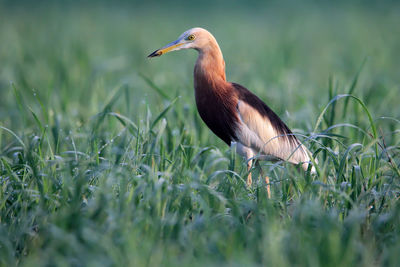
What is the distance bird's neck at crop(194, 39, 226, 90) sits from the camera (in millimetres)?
3871

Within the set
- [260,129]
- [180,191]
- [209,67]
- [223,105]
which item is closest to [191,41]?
[209,67]

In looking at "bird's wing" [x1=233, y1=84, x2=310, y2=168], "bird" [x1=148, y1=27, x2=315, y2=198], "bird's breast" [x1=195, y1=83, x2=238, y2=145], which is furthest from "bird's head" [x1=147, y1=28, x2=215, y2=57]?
"bird's wing" [x1=233, y1=84, x2=310, y2=168]

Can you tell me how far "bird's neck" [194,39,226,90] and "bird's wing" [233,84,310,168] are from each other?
0.21 m

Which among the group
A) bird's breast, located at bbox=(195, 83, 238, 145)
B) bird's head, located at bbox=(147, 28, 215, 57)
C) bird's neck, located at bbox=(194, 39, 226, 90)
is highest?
bird's head, located at bbox=(147, 28, 215, 57)

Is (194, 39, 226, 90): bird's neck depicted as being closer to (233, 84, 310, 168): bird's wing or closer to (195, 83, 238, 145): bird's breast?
(195, 83, 238, 145): bird's breast

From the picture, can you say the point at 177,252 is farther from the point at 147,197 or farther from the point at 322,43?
the point at 322,43

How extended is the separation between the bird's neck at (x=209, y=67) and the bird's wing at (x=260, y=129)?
206 mm

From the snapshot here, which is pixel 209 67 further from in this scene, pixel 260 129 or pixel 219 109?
pixel 260 129

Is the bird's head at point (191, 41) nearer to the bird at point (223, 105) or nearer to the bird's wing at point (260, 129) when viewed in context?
the bird at point (223, 105)

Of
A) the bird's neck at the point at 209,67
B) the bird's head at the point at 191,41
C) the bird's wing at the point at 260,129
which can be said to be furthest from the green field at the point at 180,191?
the bird's head at the point at 191,41

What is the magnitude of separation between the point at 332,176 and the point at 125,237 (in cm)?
177

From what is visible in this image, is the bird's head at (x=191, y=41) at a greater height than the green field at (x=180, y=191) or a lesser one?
greater

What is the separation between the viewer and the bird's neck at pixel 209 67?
12.7 feet

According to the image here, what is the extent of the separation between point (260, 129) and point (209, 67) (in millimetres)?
620
